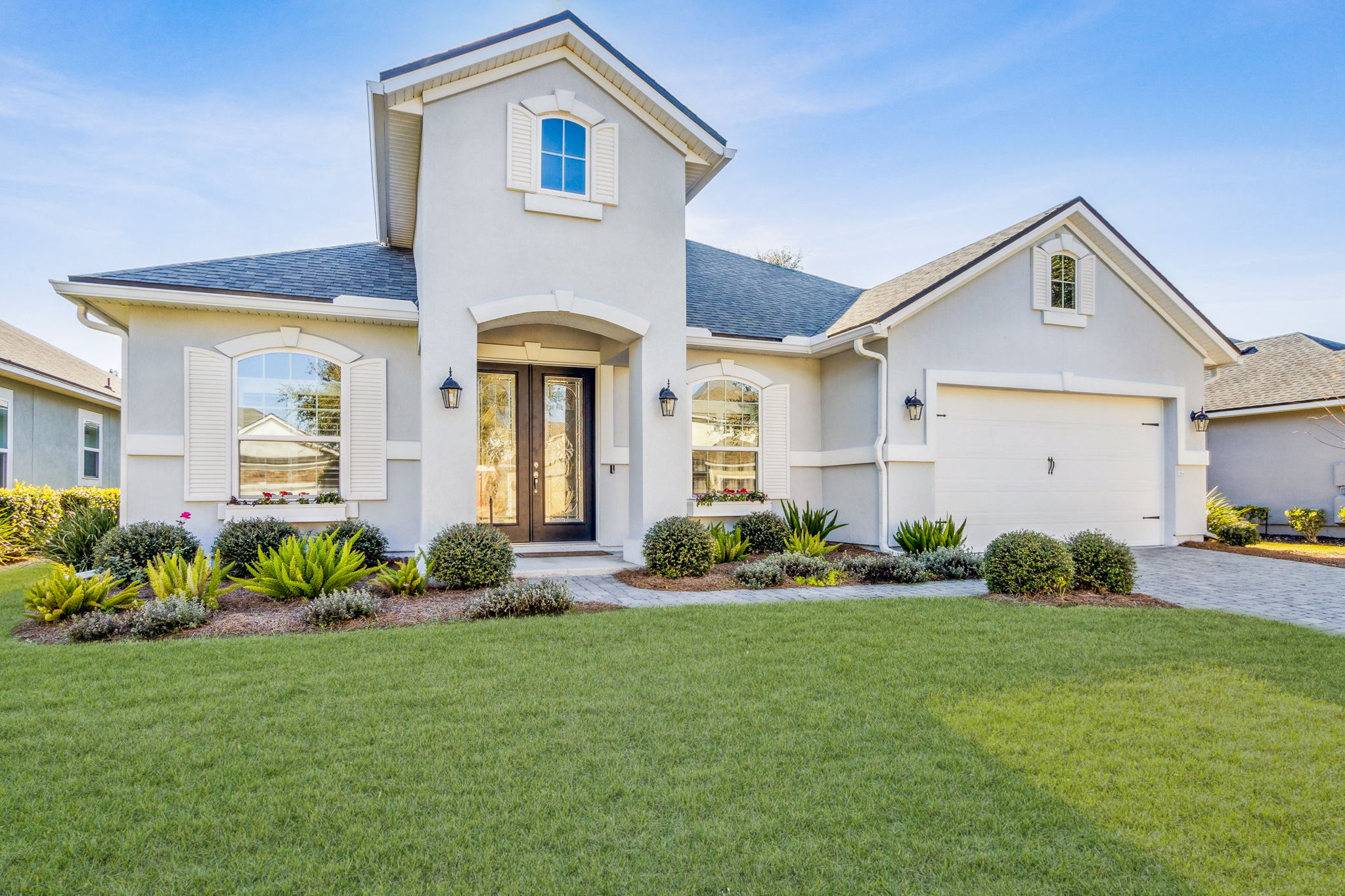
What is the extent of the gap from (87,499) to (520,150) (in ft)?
36.2

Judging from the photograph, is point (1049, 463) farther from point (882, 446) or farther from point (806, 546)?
point (806, 546)

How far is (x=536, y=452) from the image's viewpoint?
10555 millimetres

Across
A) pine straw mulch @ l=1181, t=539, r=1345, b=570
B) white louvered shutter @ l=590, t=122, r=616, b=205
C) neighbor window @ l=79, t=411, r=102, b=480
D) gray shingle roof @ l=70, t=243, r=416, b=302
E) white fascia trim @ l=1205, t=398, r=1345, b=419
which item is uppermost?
white louvered shutter @ l=590, t=122, r=616, b=205

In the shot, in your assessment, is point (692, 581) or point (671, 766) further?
point (692, 581)

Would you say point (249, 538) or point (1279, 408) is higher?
point (1279, 408)

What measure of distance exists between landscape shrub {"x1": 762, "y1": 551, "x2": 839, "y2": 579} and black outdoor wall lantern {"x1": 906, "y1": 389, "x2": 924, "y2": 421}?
3.10 meters

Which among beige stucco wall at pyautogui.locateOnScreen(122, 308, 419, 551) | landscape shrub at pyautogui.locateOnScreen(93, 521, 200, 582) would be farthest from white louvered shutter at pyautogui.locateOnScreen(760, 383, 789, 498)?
landscape shrub at pyautogui.locateOnScreen(93, 521, 200, 582)

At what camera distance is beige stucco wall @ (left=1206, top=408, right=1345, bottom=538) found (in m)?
13.5

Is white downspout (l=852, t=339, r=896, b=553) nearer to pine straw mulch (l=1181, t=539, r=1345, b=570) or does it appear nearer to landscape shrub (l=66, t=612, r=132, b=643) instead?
pine straw mulch (l=1181, t=539, r=1345, b=570)

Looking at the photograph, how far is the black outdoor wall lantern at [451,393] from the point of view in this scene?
783cm

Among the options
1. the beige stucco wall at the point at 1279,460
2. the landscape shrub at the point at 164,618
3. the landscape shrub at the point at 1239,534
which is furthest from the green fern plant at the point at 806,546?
the beige stucco wall at the point at 1279,460

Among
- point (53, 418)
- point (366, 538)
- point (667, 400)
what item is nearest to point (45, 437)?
point (53, 418)

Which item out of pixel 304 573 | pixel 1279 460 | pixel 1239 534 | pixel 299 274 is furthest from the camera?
pixel 1279 460

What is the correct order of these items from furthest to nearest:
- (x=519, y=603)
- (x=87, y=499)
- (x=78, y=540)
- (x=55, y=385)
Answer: (x=55, y=385) < (x=87, y=499) < (x=78, y=540) < (x=519, y=603)
